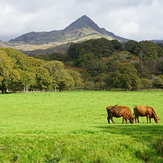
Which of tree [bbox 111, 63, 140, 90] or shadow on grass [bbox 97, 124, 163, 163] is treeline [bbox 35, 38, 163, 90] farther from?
shadow on grass [bbox 97, 124, 163, 163]

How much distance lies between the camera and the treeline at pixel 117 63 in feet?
285

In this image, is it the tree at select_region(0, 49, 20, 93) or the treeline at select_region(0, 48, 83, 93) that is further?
the treeline at select_region(0, 48, 83, 93)

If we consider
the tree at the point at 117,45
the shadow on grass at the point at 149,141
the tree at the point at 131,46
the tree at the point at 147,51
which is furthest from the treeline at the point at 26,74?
the tree at the point at 117,45

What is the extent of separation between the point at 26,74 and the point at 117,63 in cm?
7178

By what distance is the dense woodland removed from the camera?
2557 inches

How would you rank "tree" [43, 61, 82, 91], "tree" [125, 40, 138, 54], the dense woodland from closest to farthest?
the dense woodland → "tree" [43, 61, 82, 91] → "tree" [125, 40, 138, 54]

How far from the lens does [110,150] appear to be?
36.8 feet

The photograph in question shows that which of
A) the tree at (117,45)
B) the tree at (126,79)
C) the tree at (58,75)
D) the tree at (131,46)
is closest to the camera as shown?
the tree at (58,75)

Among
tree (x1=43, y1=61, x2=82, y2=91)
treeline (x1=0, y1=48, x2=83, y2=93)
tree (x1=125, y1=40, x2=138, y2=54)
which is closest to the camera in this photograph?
treeline (x1=0, y1=48, x2=83, y2=93)

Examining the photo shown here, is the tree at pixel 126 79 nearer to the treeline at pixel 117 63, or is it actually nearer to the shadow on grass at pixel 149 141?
the treeline at pixel 117 63

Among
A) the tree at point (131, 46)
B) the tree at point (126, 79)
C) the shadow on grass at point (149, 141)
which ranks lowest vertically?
the shadow on grass at point (149, 141)

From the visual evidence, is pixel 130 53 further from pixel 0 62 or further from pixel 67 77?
pixel 0 62

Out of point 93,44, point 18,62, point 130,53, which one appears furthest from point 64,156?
point 93,44

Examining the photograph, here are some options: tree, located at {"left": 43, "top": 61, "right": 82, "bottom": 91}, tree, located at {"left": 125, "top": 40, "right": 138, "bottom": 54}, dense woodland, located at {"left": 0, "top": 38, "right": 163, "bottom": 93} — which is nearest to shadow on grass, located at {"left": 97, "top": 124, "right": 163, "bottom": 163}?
dense woodland, located at {"left": 0, "top": 38, "right": 163, "bottom": 93}
